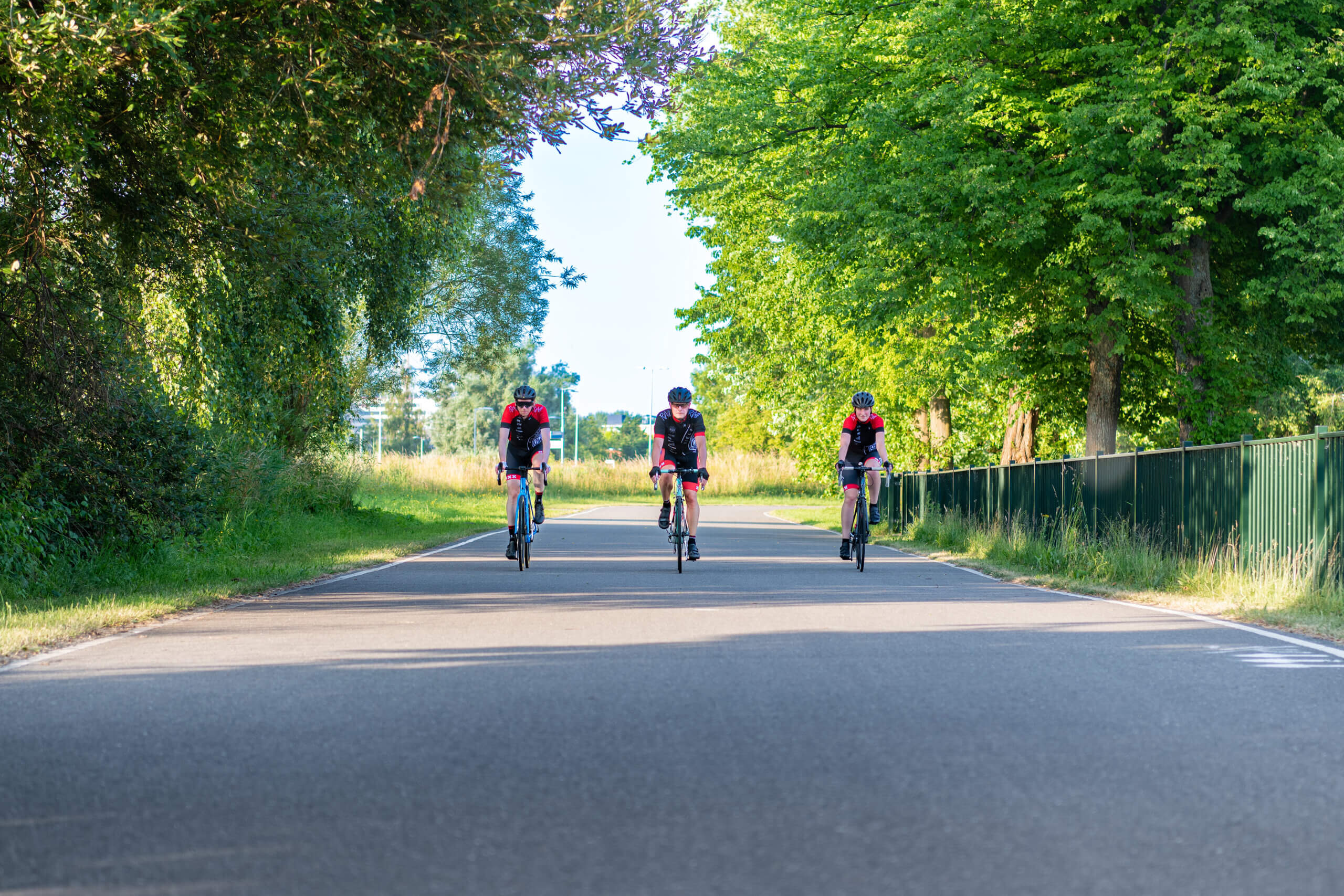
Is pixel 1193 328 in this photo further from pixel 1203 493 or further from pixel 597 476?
pixel 597 476

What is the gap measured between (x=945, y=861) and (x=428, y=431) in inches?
6319

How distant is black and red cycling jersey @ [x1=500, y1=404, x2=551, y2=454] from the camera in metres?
16.3

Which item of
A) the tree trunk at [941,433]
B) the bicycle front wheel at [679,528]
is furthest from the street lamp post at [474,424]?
the bicycle front wheel at [679,528]

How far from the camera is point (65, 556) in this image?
43.9ft

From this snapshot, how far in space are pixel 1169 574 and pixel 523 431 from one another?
730 cm

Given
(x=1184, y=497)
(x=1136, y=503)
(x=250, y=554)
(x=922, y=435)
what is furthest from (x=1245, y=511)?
(x=922, y=435)

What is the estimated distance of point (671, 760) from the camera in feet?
19.0

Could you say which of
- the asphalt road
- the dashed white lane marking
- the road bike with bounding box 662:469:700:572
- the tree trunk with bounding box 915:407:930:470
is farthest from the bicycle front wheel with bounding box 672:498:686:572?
the tree trunk with bounding box 915:407:930:470

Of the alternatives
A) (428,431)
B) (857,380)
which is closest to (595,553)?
(857,380)

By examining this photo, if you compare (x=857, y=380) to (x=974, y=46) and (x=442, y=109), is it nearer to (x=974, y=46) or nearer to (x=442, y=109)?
(x=974, y=46)

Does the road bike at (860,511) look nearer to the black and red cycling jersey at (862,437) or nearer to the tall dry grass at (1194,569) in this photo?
the black and red cycling jersey at (862,437)

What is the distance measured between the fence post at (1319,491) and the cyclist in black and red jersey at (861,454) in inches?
198

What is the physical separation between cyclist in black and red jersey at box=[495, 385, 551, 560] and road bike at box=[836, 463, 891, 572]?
11.7ft

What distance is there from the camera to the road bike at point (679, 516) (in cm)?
1583
